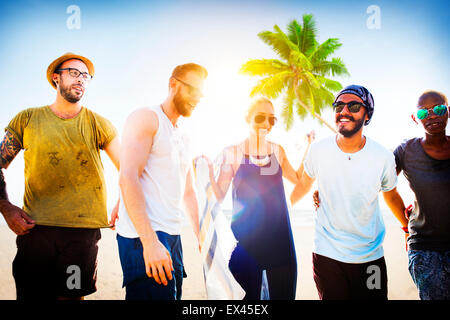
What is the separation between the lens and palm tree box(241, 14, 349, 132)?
73.9 ft

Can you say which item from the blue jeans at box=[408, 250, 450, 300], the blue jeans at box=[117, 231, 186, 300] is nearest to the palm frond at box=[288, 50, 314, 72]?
the blue jeans at box=[408, 250, 450, 300]

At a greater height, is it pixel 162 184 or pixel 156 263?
pixel 162 184

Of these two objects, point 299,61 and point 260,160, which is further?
point 299,61

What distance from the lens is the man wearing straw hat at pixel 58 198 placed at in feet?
10.3

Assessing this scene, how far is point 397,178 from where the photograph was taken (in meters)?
3.30

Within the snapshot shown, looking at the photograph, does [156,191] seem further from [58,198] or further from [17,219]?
[17,219]

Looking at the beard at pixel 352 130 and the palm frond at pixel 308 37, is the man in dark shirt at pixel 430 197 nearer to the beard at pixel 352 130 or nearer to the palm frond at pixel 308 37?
the beard at pixel 352 130

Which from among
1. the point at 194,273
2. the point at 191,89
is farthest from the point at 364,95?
the point at 194,273

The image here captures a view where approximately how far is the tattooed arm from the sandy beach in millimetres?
8827

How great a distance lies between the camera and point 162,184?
8.07 feet

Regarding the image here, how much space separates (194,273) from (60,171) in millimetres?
11917

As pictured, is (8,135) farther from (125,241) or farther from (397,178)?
(397,178)
